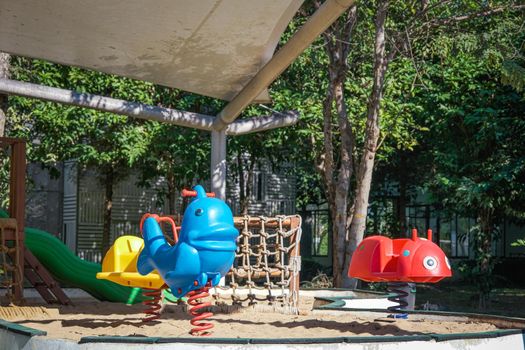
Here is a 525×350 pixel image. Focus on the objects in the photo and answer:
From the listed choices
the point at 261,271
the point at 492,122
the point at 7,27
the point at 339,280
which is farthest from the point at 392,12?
the point at 7,27

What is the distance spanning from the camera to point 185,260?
25.5 feet

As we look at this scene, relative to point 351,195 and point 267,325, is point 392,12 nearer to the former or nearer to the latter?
point 351,195

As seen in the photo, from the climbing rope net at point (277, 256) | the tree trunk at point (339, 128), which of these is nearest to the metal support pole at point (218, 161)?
the climbing rope net at point (277, 256)

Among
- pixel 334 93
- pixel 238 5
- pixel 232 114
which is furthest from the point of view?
pixel 334 93

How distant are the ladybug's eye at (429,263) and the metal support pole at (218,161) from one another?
4.09 meters

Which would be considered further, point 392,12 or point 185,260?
point 392,12

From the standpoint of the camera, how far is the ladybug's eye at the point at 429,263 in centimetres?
1012

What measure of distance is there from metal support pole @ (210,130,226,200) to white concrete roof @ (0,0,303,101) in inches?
35.9

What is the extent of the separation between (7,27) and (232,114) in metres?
3.50

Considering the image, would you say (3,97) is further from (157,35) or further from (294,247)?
(294,247)

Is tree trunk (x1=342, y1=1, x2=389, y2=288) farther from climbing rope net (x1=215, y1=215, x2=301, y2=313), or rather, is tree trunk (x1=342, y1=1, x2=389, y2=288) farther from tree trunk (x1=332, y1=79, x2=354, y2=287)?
climbing rope net (x1=215, y1=215, x2=301, y2=313)

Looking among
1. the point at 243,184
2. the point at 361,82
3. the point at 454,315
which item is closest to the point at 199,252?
the point at 454,315

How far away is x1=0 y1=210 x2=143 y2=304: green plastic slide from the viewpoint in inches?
529

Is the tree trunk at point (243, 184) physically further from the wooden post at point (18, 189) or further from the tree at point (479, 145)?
the wooden post at point (18, 189)
